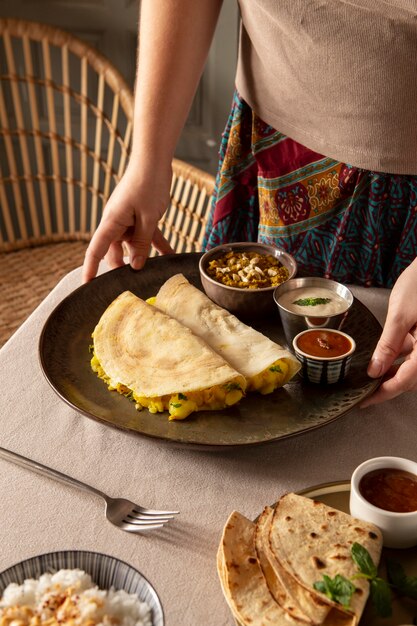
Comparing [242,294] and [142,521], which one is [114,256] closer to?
[242,294]

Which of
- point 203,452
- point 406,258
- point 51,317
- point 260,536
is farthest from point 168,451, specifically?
point 406,258

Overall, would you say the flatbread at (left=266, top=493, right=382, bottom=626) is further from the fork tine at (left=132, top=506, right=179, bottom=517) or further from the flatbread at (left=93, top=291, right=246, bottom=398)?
the flatbread at (left=93, top=291, right=246, bottom=398)

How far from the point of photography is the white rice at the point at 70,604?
0.95 m

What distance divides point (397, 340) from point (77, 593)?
79 cm

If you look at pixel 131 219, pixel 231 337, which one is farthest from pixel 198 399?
pixel 131 219

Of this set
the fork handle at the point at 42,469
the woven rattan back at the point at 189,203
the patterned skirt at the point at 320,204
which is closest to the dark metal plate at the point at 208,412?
the fork handle at the point at 42,469

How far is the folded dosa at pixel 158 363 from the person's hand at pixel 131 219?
0.15 meters

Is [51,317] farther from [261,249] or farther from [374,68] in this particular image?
[374,68]

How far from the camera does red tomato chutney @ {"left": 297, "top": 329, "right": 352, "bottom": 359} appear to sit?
1479 mm

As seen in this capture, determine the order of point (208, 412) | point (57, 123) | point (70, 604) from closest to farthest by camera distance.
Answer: point (70, 604), point (208, 412), point (57, 123)

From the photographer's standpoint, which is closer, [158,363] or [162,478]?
[162,478]

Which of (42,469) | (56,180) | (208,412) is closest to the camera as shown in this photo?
(42,469)

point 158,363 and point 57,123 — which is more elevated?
point 158,363

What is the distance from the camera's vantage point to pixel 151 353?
162cm
